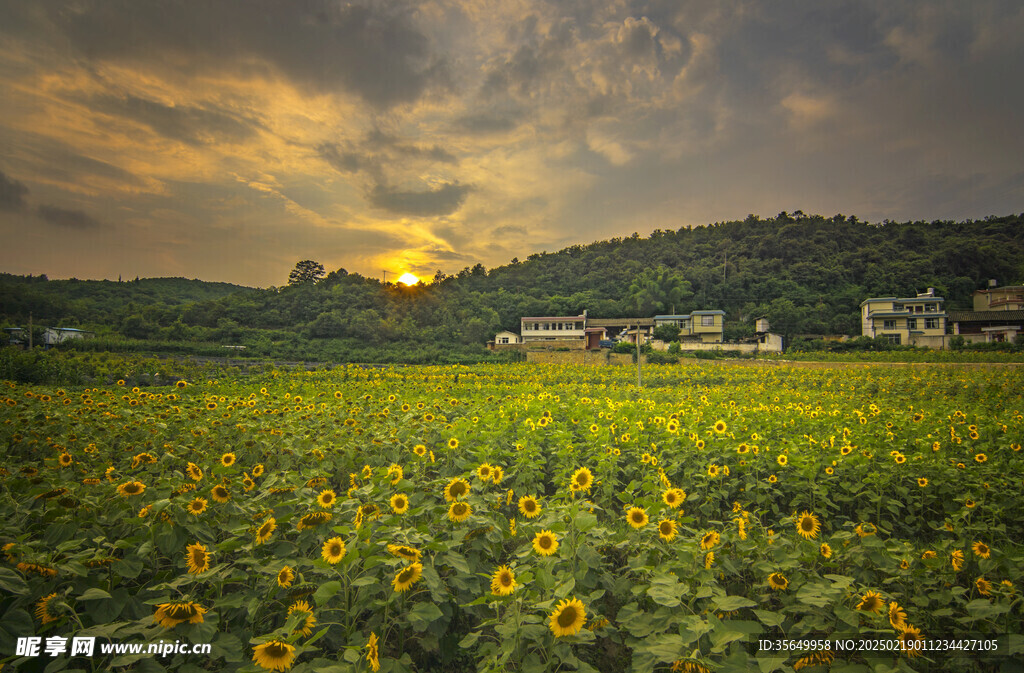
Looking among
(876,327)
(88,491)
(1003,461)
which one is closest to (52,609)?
(88,491)

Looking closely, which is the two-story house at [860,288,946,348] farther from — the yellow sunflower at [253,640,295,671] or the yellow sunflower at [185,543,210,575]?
the yellow sunflower at [185,543,210,575]

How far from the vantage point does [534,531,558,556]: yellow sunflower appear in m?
1.84

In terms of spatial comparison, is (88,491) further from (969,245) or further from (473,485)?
(969,245)

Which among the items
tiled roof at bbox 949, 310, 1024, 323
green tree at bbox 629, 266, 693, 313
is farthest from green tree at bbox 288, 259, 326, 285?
tiled roof at bbox 949, 310, 1024, 323

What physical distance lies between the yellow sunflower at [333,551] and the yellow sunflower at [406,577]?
253mm

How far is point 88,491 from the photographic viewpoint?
206 centimetres

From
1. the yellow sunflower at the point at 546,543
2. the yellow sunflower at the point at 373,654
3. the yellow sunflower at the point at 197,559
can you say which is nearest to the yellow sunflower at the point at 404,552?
the yellow sunflower at the point at 373,654

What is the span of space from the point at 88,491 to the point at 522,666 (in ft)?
7.32

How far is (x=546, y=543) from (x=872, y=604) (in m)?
1.26

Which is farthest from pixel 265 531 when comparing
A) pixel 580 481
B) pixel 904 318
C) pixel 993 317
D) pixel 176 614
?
pixel 993 317

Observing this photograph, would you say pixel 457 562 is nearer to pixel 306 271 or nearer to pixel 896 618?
pixel 896 618

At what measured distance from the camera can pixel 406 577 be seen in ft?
5.22

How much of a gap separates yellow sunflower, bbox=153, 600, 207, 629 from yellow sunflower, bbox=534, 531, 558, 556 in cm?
123

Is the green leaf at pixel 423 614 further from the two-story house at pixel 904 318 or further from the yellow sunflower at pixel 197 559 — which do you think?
the two-story house at pixel 904 318
